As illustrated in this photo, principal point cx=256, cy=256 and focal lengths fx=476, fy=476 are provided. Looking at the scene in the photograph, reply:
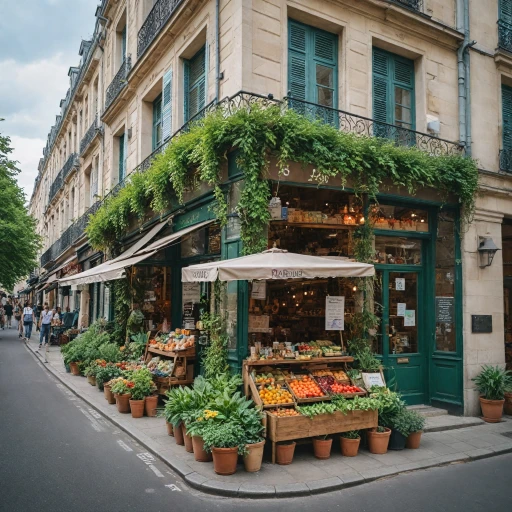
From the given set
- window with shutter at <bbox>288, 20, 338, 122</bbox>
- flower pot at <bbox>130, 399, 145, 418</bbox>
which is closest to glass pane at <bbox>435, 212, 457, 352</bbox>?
window with shutter at <bbox>288, 20, 338, 122</bbox>

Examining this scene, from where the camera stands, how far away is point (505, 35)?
37.0ft

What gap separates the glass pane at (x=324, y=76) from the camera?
9.37m

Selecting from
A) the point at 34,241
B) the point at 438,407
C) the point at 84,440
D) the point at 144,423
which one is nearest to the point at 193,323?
the point at 144,423

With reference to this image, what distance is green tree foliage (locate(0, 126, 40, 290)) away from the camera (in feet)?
85.4

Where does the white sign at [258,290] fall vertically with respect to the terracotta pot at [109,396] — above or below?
above

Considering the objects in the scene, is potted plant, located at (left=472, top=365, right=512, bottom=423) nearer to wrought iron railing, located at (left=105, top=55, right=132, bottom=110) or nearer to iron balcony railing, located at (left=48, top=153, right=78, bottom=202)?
wrought iron railing, located at (left=105, top=55, right=132, bottom=110)

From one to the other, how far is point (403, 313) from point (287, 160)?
4.17 meters

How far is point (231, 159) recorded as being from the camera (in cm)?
819

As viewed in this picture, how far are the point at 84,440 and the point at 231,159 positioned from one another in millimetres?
5135

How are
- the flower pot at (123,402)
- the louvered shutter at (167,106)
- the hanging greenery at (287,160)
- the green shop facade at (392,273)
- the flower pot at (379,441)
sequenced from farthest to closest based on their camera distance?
the louvered shutter at (167,106) < the green shop facade at (392,273) < the flower pot at (123,402) < the hanging greenery at (287,160) < the flower pot at (379,441)

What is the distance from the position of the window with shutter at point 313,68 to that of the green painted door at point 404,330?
138 inches

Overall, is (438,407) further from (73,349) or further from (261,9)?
(73,349)

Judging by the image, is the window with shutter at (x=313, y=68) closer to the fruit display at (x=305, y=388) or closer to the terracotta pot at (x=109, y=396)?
the fruit display at (x=305, y=388)

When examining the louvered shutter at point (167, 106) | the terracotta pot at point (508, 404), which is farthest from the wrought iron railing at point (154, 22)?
the terracotta pot at point (508, 404)
